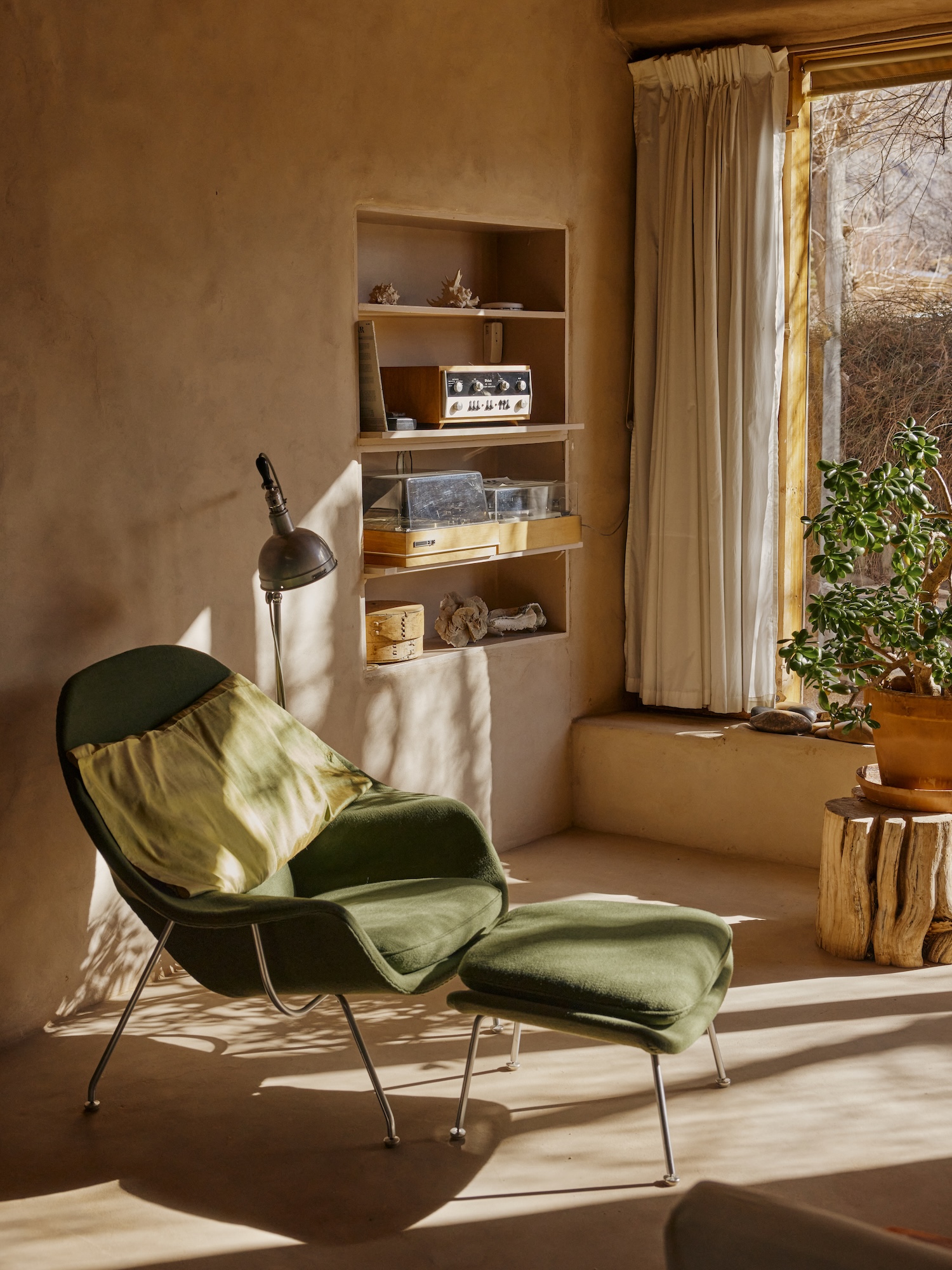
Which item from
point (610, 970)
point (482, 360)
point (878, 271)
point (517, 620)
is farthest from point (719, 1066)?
point (878, 271)

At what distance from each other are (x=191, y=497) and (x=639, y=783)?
2.06 m

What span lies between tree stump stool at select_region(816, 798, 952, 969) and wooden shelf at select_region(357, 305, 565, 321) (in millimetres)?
1937

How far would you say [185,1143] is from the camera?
2.68 metres

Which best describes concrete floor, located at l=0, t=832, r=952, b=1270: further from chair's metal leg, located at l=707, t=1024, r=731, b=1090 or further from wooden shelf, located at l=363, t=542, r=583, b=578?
wooden shelf, located at l=363, t=542, r=583, b=578

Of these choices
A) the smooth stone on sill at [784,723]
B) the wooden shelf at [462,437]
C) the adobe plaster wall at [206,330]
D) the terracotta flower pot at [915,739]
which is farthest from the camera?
the smooth stone on sill at [784,723]

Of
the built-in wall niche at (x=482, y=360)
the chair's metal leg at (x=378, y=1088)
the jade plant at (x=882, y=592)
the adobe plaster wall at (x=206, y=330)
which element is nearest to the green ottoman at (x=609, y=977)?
the chair's metal leg at (x=378, y=1088)

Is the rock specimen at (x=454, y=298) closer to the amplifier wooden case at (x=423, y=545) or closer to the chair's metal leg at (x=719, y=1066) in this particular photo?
the amplifier wooden case at (x=423, y=545)

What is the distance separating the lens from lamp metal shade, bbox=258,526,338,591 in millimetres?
3230

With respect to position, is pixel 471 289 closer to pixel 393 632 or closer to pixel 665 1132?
pixel 393 632

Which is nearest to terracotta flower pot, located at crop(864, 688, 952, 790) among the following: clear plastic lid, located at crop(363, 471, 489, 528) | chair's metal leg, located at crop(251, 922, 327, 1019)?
clear plastic lid, located at crop(363, 471, 489, 528)

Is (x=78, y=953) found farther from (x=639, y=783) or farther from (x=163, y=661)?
(x=639, y=783)

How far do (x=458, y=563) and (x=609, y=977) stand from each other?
1946mm

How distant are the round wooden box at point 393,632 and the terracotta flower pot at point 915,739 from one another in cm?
140

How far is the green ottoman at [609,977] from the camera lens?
2414 mm
